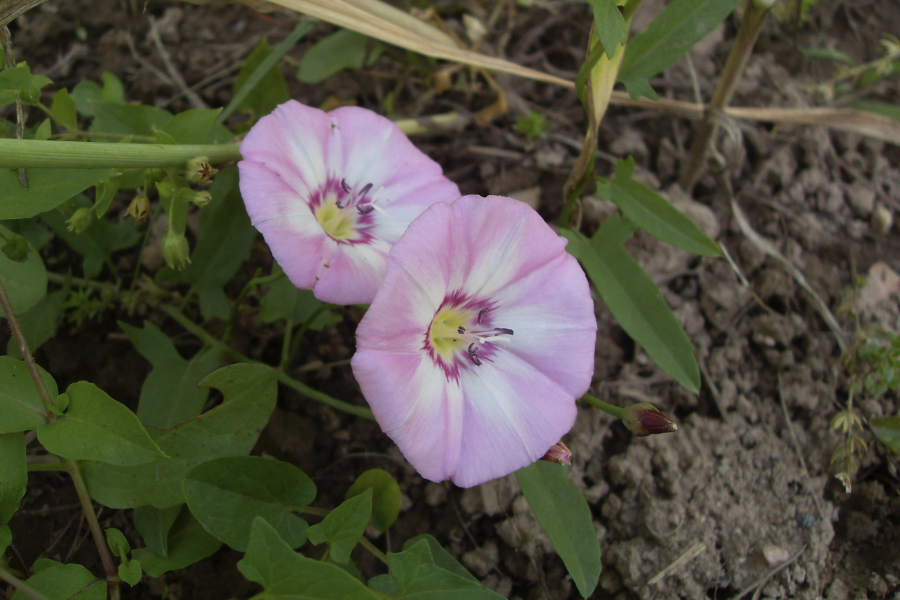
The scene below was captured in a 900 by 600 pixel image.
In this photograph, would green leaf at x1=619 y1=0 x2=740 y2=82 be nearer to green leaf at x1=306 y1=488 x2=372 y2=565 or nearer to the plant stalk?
the plant stalk

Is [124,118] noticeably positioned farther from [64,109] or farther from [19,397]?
[19,397]

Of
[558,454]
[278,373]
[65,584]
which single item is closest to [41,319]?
[278,373]

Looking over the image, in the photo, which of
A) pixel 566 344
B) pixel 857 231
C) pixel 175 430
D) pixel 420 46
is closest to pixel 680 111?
pixel 857 231

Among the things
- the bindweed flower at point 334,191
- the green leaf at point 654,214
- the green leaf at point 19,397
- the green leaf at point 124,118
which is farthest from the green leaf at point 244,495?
the green leaf at point 654,214

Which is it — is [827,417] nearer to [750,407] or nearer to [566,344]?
[750,407]

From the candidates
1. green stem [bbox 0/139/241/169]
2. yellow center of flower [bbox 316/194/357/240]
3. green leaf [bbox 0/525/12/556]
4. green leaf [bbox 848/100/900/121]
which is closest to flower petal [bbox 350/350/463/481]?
yellow center of flower [bbox 316/194/357/240]

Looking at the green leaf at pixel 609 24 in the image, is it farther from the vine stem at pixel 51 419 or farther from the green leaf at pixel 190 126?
the vine stem at pixel 51 419

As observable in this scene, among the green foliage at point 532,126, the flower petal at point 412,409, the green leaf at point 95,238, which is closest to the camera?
the flower petal at point 412,409
